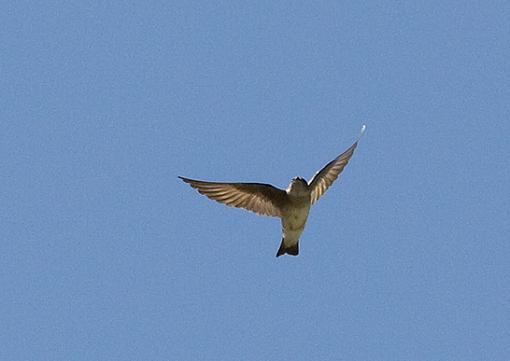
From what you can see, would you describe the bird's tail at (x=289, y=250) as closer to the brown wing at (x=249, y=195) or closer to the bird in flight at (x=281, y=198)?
the bird in flight at (x=281, y=198)

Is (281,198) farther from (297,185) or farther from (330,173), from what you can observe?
(330,173)

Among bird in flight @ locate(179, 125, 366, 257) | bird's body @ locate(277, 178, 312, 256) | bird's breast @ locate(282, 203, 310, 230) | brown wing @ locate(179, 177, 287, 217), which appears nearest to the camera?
brown wing @ locate(179, 177, 287, 217)

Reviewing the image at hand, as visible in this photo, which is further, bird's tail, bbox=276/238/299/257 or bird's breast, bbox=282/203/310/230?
bird's tail, bbox=276/238/299/257

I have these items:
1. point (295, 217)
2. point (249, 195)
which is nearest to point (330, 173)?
point (295, 217)

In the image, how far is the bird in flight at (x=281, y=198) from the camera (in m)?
15.4

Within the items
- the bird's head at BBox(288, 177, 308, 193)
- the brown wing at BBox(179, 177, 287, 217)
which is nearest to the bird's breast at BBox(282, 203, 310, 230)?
the brown wing at BBox(179, 177, 287, 217)

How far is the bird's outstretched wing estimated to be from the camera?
53.6 feet

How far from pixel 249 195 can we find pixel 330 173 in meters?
1.68

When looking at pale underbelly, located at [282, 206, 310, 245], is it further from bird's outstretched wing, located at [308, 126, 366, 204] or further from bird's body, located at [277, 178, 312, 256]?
bird's outstretched wing, located at [308, 126, 366, 204]

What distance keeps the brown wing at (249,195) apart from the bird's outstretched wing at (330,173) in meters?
0.83

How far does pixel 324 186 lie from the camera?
54.7ft

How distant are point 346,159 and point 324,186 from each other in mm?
614

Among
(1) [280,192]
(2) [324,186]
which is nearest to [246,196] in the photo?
(1) [280,192]

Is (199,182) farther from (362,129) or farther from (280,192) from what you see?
(362,129)
